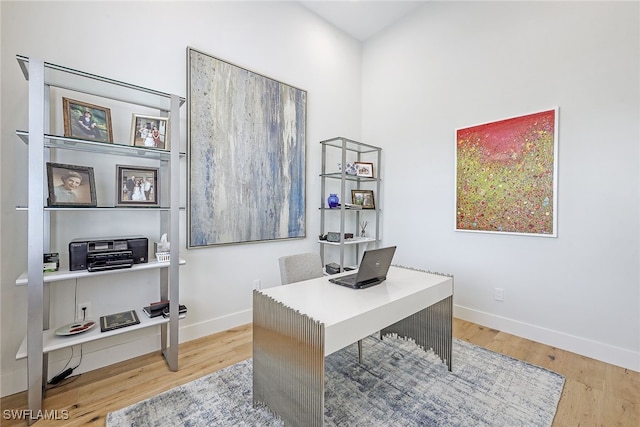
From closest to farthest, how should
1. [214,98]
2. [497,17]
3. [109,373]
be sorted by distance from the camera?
[109,373] < [214,98] < [497,17]

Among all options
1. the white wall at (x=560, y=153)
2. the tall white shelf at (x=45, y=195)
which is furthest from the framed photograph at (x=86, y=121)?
the white wall at (x=560, y=153)

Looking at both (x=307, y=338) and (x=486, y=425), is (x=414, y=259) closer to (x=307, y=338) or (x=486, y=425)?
Answer: (x=486, y=425)

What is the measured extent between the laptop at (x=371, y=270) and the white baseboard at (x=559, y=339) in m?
1.61

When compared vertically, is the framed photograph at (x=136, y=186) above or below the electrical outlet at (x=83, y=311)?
above

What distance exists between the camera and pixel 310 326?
1.19 metres

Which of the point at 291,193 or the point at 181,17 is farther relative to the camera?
the point at 291,193

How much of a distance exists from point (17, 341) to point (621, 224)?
4231 millimetres

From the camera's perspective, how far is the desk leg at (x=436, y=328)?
196cm

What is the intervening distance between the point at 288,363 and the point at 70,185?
1.69 m

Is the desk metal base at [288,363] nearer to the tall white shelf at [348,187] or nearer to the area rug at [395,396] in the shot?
the area rug at [395,396]

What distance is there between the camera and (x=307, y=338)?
3.93 feet

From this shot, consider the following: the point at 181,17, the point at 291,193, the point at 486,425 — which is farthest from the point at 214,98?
the point at 486,425

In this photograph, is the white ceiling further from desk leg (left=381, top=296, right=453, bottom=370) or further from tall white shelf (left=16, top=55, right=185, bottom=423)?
desk leg (left=381, top=296, right=453, bottom=370)

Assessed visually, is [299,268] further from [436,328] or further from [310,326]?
[436,328]
